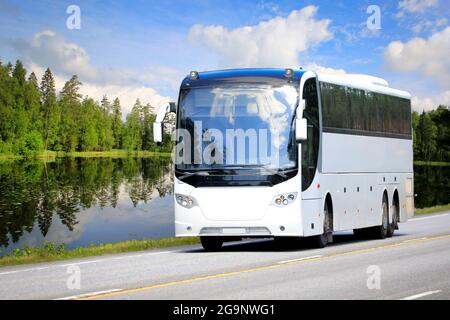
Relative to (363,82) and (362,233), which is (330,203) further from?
(362,233)

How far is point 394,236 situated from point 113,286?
1522cm

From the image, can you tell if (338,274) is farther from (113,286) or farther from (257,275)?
(113,286)

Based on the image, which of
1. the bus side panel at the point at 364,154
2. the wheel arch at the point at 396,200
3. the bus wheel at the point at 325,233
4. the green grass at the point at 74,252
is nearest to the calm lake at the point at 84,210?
the green grass at the point at 74,252

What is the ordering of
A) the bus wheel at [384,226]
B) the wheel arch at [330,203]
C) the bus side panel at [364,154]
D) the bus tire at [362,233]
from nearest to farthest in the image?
the wheel arch at [330,203] → the bus side panel at [364,154] → the bus wheel at [384,226] → the bus tire at [362,233]

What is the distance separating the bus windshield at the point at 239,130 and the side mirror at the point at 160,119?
1.44 feet

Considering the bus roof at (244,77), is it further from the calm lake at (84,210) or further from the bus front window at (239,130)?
the calm lake at (84,210)

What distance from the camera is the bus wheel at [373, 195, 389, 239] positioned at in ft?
86.6

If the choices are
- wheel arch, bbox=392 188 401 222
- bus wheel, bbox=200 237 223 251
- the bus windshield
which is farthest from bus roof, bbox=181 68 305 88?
wheel arch, bbox=392 188 401 222

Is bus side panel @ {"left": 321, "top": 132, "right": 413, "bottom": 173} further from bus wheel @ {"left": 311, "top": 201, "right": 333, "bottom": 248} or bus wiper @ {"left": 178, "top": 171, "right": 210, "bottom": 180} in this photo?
bus wiper @ {"left": 178, "top": 171, "right": 210, "bottom": 180}

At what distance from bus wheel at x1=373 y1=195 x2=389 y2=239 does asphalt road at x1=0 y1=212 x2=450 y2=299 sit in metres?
3.72

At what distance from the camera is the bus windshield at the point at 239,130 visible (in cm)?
2023

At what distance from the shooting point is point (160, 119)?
20734 millimetres

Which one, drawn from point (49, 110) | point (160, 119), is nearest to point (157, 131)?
point (160, 119)

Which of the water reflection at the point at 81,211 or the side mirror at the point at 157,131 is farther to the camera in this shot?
the water reflection at the point at 81,211
